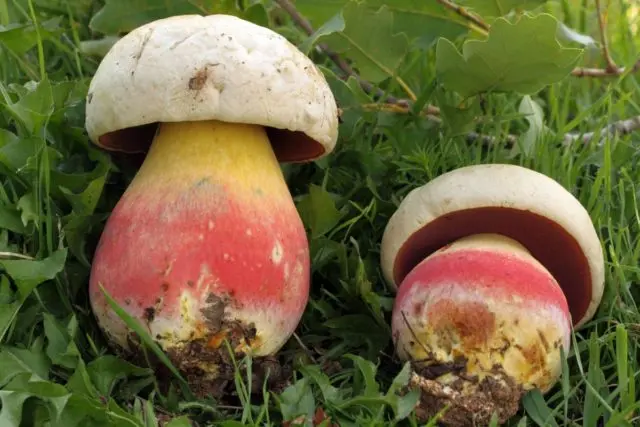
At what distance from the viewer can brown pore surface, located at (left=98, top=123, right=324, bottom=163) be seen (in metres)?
1.62

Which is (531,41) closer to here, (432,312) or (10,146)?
(432,312)

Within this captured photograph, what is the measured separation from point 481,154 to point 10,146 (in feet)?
4.03

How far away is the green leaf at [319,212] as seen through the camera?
1.71 m

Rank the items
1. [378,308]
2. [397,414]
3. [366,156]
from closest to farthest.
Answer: [397,414], [378,308], [366,156]

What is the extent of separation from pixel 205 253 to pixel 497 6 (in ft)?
3.63

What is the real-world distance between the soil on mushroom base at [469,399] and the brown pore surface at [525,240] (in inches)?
12.5

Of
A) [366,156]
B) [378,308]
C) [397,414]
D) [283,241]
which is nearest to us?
[397,414]

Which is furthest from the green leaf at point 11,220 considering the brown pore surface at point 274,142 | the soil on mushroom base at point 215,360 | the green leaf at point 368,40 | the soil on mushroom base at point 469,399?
the soil on mushroom base at point 469,399

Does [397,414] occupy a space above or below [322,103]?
below

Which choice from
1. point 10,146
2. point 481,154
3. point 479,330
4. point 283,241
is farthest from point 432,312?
point 10,146

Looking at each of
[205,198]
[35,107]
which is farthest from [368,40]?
[35,107]

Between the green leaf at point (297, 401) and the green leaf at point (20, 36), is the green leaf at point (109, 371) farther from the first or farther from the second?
the green leaf at point (20, 36)

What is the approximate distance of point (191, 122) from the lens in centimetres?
149

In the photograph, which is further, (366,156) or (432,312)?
(366,156)
